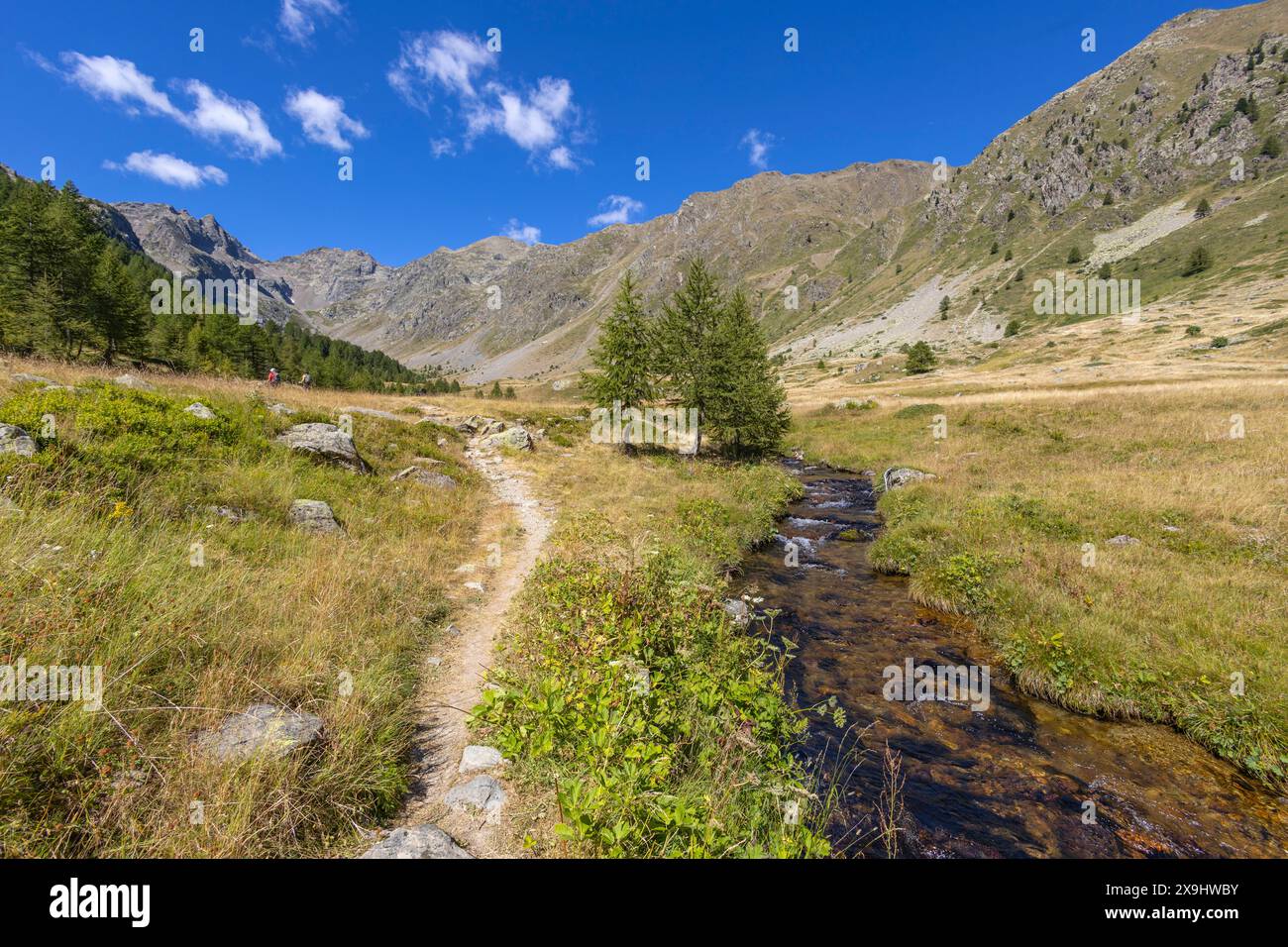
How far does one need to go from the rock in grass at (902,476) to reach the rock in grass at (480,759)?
21.8 meters

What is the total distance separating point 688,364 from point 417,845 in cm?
2928

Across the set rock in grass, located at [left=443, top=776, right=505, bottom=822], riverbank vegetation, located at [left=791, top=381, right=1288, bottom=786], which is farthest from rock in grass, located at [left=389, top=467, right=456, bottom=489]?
riverbank vegetation, located at [left=791, top=381, right=1288, bottom=786]

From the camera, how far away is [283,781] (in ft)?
12.7

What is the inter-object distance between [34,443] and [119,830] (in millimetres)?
8512

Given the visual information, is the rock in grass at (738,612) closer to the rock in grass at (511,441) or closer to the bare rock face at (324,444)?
the bare rock face at (324,444)

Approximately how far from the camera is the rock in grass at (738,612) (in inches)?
398

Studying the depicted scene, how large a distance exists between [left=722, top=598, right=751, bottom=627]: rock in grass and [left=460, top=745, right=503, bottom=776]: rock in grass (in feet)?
18.5

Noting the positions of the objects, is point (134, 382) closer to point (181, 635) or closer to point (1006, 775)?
point (181, 635)

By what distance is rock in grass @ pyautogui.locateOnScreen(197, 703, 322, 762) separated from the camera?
4.03 m

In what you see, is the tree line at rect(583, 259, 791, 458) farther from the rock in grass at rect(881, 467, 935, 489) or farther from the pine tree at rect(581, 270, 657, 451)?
the rock in grass at rect(881, 467, 935, 489)

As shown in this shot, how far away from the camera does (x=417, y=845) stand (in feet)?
12.5

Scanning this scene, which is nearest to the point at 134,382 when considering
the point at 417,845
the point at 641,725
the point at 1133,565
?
the point at 417,845
